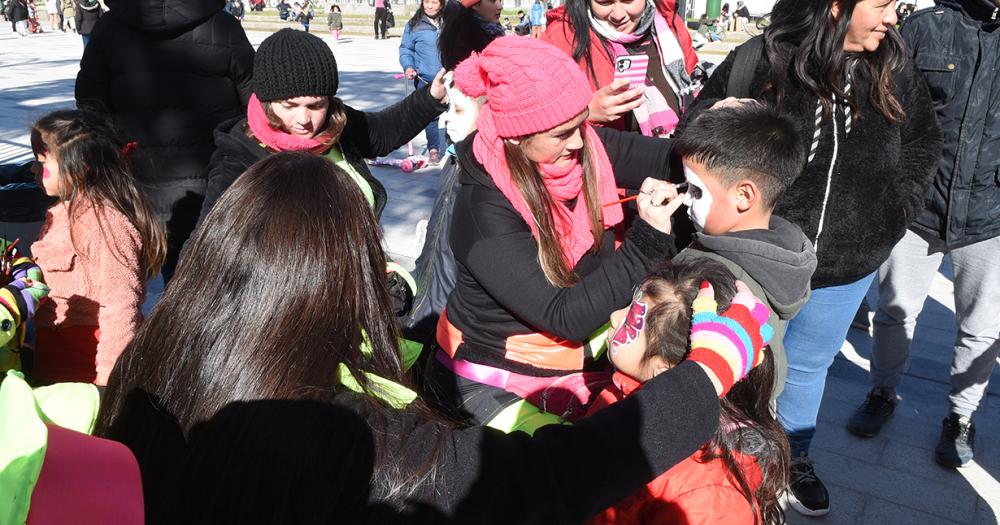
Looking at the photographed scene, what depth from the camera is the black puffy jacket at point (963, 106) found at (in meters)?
2.74

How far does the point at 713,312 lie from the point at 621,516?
0.51 metres

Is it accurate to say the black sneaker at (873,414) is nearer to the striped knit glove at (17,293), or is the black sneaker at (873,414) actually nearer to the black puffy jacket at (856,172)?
Answer: the black puffy jacket at (856,172)

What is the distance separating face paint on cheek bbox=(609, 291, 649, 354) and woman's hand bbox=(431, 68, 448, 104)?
1.43 metres

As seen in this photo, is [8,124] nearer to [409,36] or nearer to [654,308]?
[409,36]

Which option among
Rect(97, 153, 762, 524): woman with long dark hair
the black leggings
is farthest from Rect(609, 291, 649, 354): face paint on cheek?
the black leggings

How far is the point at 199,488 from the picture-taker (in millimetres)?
1217

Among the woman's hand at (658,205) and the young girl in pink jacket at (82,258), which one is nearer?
the woman's hand at (658,205)

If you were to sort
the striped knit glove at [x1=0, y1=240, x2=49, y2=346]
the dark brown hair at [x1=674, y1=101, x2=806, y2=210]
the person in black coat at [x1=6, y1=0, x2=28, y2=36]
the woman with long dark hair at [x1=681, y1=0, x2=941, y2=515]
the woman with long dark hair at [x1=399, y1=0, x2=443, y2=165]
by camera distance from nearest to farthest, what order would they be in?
the dark brown hair at [x1=674, y1=101, x2=806, y2=210] < the striped knit glove at [x1=0, y1=240, x2=49, y2=346] < the woman with long dark hair at [x1=681, y1=0, x2=941, y2=515] < the woman with long dark hair at [x1=399, y1=0, x2=443, y2=165] < the person in black coat at [x1=6, y1=0, x2=28, y2=36]

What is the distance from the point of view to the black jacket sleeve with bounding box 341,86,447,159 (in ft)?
9.87

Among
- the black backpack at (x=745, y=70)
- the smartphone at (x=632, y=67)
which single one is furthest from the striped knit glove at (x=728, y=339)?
the smartphone at (x=632, y=67)

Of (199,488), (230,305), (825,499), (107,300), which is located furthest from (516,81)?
(825,499)

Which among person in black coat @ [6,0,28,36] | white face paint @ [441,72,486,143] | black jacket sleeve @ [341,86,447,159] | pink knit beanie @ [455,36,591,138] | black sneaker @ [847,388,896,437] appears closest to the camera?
pink knit beanie @ [455,36,591,138]

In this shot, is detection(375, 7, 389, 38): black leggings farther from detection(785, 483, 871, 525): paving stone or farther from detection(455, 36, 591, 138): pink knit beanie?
detection(455, 36, 591, 138): pink knit beanie

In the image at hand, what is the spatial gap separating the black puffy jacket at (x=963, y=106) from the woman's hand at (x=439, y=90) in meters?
1.70
